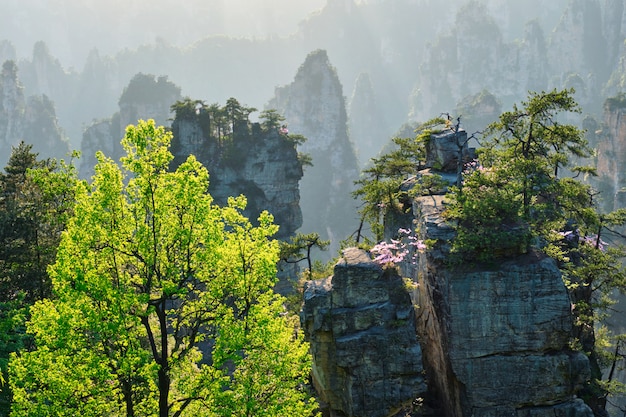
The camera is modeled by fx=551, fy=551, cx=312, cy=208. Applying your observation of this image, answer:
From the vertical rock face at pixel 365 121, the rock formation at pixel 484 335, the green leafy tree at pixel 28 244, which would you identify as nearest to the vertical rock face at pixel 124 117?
the vertical rock face at pixel 365 121

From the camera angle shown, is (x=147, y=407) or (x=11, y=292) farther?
(x=11, y=292)

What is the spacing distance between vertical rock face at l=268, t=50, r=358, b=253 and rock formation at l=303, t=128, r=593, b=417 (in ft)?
212

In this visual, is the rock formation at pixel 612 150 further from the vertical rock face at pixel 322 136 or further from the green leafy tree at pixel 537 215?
the green leafy tree at pixel 537 215

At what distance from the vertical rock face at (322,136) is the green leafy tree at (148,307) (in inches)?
2681

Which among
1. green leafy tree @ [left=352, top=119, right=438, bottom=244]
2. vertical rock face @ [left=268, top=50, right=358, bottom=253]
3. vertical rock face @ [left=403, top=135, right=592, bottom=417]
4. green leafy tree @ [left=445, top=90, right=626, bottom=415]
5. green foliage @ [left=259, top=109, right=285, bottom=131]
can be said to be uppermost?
vertical rock face @ [left=268, top=50, right=358, bottom=253]

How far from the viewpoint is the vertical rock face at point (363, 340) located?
13.9 meters

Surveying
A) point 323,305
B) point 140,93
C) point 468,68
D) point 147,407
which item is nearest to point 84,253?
point 147,407

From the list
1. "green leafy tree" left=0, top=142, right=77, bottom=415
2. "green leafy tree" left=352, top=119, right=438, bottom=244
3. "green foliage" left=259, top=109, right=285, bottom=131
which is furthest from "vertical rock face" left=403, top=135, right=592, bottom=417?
"green foliage" left=259, top=109, right=285, bottom=131

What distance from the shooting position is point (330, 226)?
77438mm

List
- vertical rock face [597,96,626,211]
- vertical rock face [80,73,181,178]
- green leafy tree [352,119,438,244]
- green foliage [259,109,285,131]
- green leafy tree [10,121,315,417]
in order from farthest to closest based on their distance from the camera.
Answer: vertical rock face [80,73,181,178], vertical rock face [597,96,626,211], green foliage [259,109,285,131], green leafy tree [352,119,438,244], green leafy tree [10,121,315,417]

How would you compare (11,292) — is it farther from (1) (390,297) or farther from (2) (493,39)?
(2) (493,39)

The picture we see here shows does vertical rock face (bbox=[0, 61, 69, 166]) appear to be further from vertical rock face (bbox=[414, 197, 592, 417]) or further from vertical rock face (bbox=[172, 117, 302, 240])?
vertical rock face (bbox=[414, 197, 592, 417])

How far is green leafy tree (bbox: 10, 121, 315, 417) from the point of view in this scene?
971cm

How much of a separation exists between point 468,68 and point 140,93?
68851 millimetres
